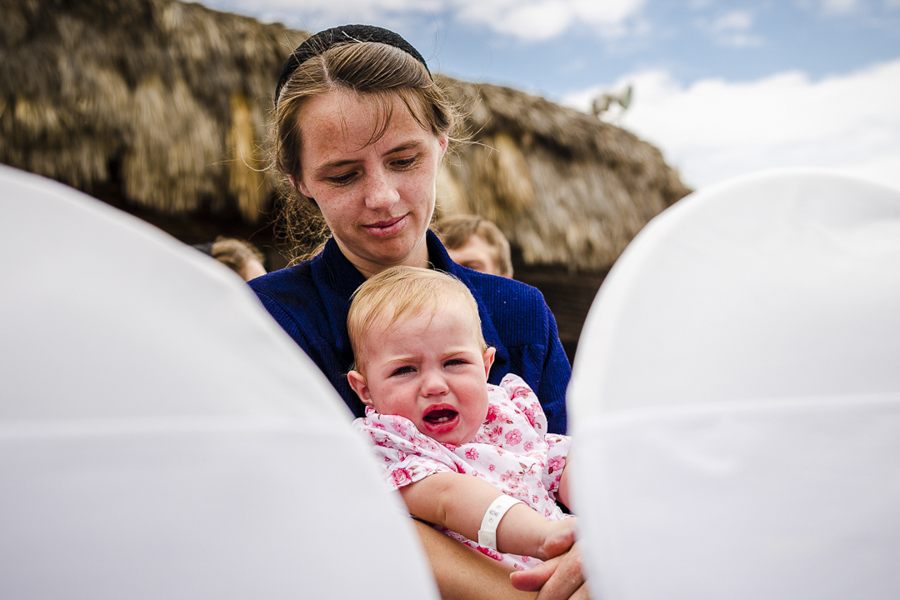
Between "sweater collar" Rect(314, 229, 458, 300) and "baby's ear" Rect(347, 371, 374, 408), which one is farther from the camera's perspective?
"sweater collar" Rect(314, 229, 458, 300)

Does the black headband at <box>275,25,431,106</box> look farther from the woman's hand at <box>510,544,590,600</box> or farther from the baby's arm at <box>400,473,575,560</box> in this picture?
the woman's hand at <box>510,544,590,600</box>

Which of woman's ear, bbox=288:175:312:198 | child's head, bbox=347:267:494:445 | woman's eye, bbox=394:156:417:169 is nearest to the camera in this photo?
child's head, bbox=347:267:494:445

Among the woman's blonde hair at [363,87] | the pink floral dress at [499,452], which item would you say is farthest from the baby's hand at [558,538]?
the woman's blonde hair at [363,87]

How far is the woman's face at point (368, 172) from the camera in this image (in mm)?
1259

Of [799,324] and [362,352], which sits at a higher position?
[799,324]

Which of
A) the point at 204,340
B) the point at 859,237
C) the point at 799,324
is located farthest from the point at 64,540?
the point at 859,237

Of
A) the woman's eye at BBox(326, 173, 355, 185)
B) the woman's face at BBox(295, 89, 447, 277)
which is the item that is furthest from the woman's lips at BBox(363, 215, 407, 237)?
the woman's eye at BBox(326, 173, 355, 185)

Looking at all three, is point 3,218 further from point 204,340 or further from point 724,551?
point 724,551

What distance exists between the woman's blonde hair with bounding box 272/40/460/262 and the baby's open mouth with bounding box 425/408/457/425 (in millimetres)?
582

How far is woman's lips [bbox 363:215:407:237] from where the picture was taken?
1340mm

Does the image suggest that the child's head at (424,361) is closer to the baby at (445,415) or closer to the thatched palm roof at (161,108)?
the baby at (445,415)

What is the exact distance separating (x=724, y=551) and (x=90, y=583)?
493 mm

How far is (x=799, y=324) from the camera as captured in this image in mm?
542

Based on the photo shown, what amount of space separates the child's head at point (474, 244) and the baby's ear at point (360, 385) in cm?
162
